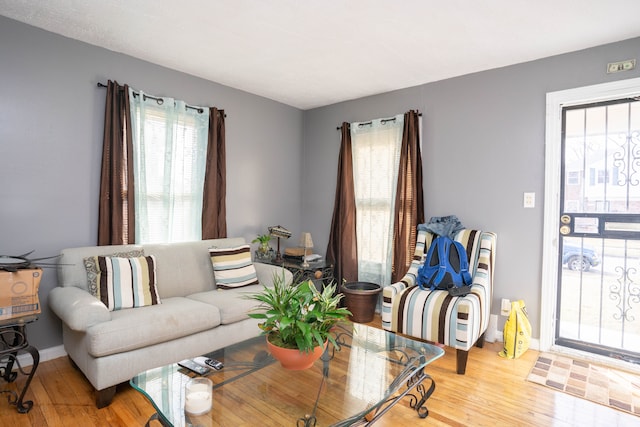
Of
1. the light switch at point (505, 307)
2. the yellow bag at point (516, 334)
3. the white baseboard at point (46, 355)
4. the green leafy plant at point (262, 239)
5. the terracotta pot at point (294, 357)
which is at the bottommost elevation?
the white baseboard at point (46, 355)

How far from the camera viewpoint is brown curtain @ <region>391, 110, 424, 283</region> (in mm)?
3625

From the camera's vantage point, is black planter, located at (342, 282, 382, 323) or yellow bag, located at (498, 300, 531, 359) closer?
yellow bag, located at (498, 300, 531, 359)

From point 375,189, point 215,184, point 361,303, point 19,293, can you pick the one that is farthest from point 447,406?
point 215,184

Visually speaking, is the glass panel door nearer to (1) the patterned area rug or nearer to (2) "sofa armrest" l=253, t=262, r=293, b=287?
(1) the patterned area rug

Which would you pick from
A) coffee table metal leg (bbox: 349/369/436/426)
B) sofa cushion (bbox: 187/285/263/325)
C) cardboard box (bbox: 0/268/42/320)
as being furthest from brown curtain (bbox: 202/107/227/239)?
coffee table metal leg (bbox: 349/369/436/426)

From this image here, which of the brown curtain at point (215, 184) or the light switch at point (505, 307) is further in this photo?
the brown curtain at point (215, 184)

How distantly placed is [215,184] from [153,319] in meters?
1.65

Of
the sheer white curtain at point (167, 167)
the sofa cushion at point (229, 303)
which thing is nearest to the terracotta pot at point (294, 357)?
the sofa cushion at point (229, 303)

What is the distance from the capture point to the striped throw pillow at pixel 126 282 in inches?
96.1

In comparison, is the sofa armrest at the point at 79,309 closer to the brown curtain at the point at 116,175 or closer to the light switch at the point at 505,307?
the brown curtain at the point at 116,175

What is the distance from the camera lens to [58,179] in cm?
271

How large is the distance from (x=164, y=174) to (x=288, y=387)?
239 centimetres

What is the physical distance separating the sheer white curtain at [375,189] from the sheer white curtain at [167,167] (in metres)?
1.69

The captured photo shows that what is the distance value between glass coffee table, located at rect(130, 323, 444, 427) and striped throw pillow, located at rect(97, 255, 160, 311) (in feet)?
3.23
